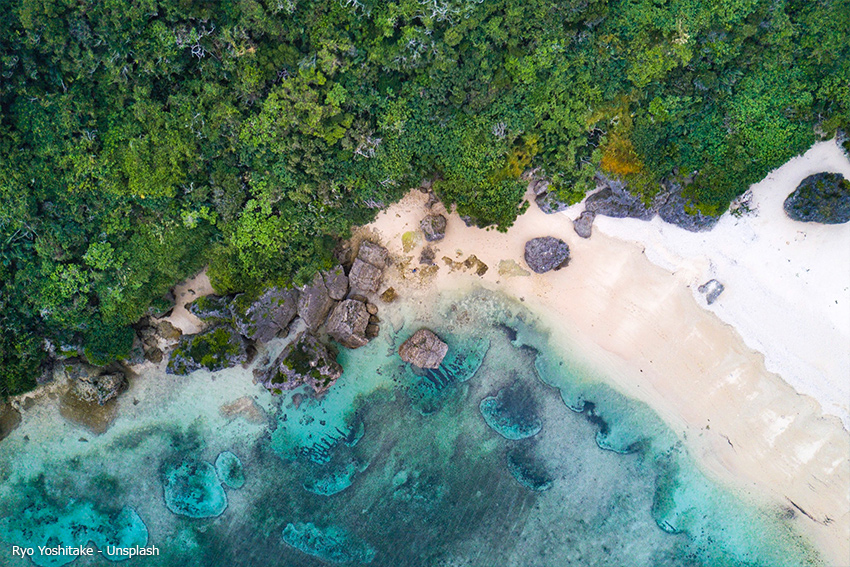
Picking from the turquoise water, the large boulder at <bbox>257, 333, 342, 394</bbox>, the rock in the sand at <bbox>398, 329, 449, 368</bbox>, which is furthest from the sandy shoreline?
the large boulder at <bbox>257, 333, 342, 394</bbox>

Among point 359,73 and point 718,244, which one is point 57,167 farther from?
point 718,244

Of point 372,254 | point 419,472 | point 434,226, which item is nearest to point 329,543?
point 419,472

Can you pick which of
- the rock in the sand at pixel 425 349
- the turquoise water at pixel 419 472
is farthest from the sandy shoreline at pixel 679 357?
the rock in the sand at pixel 425 349

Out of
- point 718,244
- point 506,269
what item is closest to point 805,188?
A: point 718,244

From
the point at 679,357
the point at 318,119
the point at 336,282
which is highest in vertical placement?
the point at 318,119

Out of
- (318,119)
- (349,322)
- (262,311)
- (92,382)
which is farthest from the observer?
(92,382)

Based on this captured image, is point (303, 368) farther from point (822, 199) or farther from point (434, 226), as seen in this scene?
point (822, 199)
